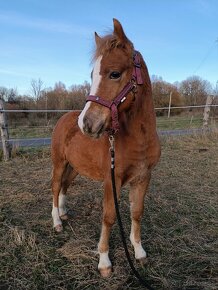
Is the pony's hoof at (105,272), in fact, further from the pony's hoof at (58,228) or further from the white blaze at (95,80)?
the white blaze at (95,80)

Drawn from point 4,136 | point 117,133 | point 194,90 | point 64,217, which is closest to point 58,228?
point 64,217

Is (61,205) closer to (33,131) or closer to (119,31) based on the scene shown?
(119,31)

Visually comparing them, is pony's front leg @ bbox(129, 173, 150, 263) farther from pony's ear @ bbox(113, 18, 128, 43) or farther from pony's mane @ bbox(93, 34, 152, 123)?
pony's ear @ bbox(113, 18, 128, 43)

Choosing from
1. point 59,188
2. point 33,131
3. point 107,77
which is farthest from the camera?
point 33,131

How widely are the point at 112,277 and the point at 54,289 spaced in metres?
0.55

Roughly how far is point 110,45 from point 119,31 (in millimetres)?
128

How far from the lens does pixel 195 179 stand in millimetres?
6191

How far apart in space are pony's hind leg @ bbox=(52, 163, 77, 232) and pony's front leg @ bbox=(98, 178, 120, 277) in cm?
100

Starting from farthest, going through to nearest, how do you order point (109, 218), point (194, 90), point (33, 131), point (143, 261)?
point (194, 90) → point (33, 131) → point (143, 261) → point (109, 218)

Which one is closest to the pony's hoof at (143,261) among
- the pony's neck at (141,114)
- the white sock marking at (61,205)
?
the pony's neck at (141,114)

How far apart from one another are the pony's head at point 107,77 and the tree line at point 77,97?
1248 cm

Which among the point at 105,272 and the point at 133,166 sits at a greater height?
the point at 133,166

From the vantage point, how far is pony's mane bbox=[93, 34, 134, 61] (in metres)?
2.44

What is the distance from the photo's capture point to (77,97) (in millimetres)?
22625
